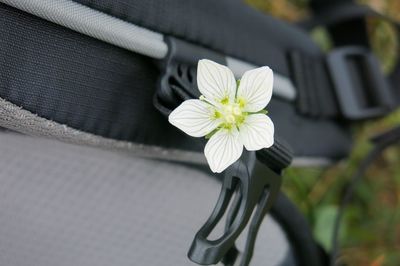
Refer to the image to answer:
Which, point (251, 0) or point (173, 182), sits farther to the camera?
point (251, 0)

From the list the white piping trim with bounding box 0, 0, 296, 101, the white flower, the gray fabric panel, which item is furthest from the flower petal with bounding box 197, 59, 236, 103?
the gray fabric panel

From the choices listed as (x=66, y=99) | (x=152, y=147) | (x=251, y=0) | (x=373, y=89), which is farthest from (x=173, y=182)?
(x=251, y=0)

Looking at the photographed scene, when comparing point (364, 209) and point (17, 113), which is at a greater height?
point (364, 209)

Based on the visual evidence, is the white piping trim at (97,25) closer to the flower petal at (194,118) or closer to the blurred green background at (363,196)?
the flower petal at (194,118)

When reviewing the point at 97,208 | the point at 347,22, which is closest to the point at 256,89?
the point at 97,208

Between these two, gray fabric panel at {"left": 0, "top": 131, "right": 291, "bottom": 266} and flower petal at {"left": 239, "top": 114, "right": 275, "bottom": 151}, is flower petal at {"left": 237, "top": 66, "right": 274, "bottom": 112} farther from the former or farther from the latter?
gray fabric panel at {"left": 0, "top": 131, "right": 291, "bottom": 266}

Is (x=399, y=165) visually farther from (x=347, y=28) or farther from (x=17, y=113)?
(x=17, y=113)
